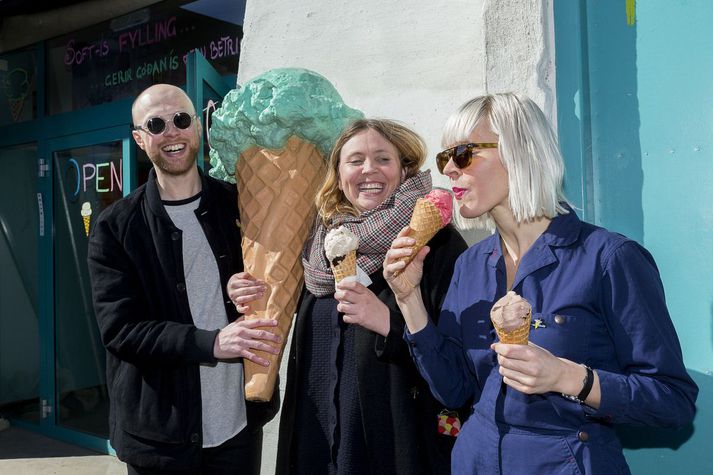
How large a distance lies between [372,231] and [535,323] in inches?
28.6

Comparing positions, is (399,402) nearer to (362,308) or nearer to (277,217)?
(362,308)

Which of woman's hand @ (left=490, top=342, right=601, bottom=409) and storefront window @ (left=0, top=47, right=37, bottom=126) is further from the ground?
storefront window @ (left=0, top=47, right=37, bottom=126)

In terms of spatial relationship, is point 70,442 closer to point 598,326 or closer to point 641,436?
point 641,436

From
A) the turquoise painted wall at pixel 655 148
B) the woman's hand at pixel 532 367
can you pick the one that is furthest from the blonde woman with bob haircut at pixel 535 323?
the turquoise painted wall at pixel 655 148

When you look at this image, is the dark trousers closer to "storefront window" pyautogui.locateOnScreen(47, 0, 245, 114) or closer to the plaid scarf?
the plaid scarf

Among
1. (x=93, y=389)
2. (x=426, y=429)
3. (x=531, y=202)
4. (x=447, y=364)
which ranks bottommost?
(x=93, y=389)

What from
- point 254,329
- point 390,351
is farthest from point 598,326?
point 254,329

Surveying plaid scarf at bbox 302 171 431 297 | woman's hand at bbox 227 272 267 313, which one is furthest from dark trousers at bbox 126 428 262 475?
plaid scarf at bbox 302 171 431 297

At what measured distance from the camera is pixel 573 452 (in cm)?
161

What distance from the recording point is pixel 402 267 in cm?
192

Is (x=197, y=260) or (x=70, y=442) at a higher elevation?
(x=197, y=260)

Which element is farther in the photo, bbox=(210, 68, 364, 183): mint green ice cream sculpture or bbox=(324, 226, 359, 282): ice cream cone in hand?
bbox=(210, 68, 364, 183): mint green ice cream sculpture

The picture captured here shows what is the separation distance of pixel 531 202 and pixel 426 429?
0.92 m

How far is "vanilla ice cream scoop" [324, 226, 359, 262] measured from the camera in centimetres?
210
